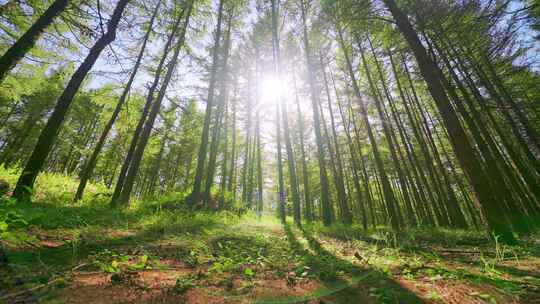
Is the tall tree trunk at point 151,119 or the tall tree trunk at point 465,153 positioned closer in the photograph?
the tall tree trunk at point 465,153

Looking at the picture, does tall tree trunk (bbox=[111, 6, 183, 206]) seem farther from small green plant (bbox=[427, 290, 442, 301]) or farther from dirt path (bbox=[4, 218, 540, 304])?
small green plant (bbox=[427, 290, 442, 301])

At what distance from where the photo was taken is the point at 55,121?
523 cm

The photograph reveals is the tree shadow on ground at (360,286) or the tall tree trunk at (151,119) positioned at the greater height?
the tall tree trunk at (151,119)

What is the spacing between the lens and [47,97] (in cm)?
1823

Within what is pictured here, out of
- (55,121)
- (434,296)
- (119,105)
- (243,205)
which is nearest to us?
(434,296)

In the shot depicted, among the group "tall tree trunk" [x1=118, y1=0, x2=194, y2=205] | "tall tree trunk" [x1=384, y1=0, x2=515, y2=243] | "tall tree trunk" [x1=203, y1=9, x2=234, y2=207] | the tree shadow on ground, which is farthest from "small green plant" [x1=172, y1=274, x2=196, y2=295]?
"tall tree trunk" [x1=203, y1=9, x2=234, y2=207]

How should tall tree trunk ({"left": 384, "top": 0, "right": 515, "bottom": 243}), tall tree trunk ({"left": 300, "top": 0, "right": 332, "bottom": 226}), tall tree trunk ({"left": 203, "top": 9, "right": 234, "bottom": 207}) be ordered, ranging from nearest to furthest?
tall tree trunk ({"left": 384, "top": 0, "right": 515, "bottom": 243})
tall tree trunk ({"left": 203, "top": 9, "right": 234, "bottom": 207})
tall tree trunk ({"left": 300, "top": 0, "right": 332, "bottom": 226})

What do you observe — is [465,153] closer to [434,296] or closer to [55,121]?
[434,296]

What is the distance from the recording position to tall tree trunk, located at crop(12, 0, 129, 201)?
498 centimetres

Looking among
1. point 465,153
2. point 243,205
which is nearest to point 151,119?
point 243,205

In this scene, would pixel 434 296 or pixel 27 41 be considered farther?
pixel 27 41

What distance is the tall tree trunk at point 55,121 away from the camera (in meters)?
4.98

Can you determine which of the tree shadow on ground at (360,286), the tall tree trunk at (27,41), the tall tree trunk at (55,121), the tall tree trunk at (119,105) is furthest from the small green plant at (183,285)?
the tall tree trunk at (119,105)

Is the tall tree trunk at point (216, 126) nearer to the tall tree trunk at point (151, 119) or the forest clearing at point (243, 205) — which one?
the forest clearing at point (243, 205)
